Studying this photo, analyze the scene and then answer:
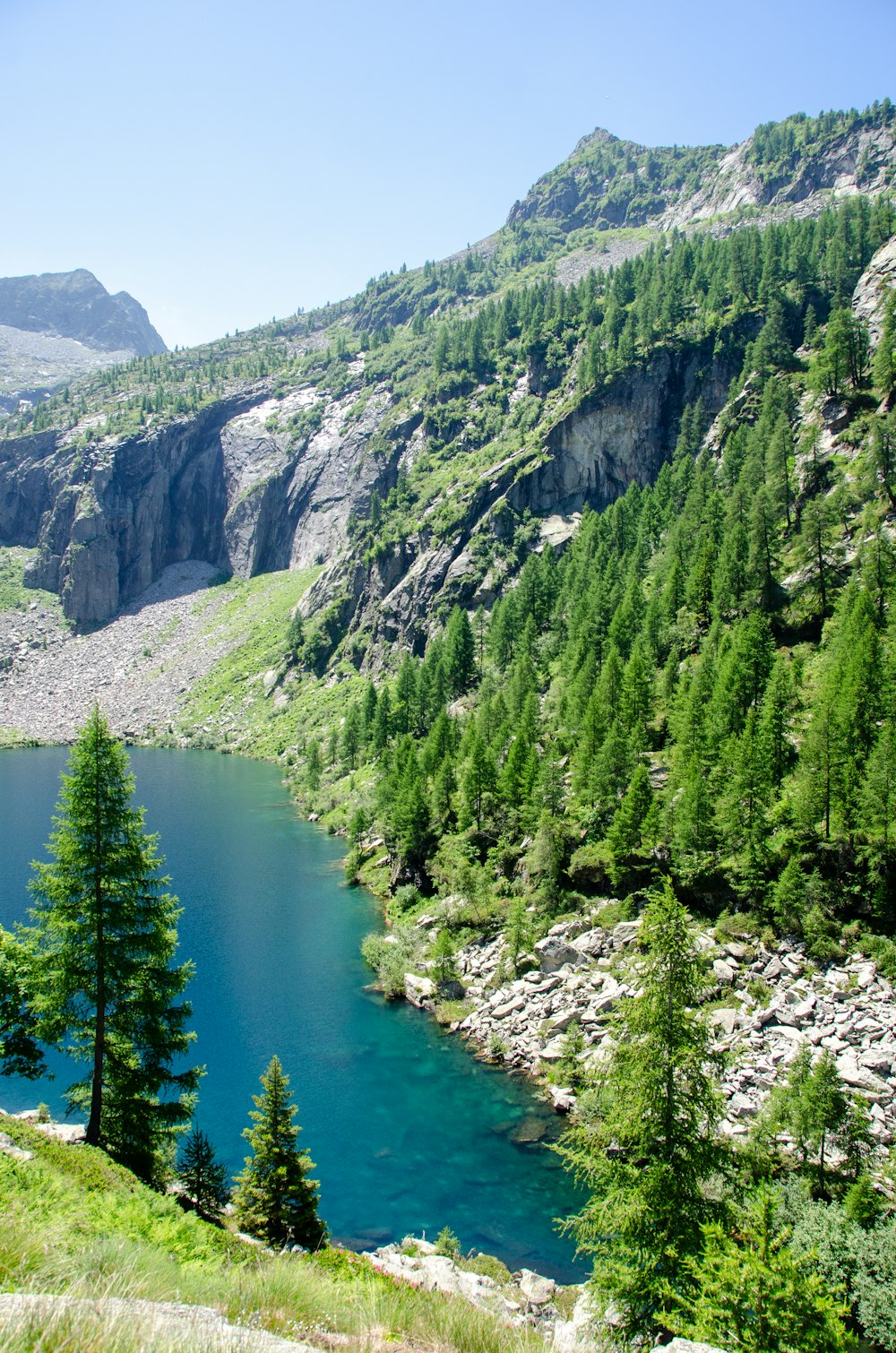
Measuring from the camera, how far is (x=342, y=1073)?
40094 mm

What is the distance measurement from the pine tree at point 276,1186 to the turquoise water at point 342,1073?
5.77 m

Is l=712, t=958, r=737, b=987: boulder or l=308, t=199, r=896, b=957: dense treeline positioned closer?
l=712, t=958, r=737, b=987: boulder

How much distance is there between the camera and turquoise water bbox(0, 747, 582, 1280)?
30.1m

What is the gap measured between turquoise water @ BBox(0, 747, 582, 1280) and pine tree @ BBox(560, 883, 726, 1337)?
12668mm

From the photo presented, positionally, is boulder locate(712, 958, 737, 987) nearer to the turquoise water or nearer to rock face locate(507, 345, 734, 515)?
the turquoise water

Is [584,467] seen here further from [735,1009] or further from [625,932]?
[735,1009]

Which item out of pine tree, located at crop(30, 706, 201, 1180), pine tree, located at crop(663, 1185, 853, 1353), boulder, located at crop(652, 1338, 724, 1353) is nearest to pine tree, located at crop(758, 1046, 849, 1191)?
pine tree, located at crop(663, 1185, 853, 1353)

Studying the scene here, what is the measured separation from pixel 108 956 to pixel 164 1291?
16206 millimetres

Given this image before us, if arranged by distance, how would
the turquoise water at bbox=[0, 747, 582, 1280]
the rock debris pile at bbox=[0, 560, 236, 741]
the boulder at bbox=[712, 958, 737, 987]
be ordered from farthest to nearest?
the rock debris pile at bbox=[0, 560, 236, 741] < the boulder at bbox=[712, 958, 737, 987] < the turquoise water at bbox=[0, 747, 582, 1280]

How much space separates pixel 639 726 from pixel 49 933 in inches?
1821

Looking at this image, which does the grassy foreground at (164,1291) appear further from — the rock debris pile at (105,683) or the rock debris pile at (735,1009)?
the rock debris pile at (105,683)

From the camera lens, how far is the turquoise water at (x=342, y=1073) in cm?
3008

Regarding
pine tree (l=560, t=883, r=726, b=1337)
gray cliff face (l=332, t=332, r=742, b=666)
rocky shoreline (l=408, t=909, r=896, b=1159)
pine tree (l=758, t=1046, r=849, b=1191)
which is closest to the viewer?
pine tree (l=560, t=883, r=726, b=1337)

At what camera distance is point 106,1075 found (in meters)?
22.5
